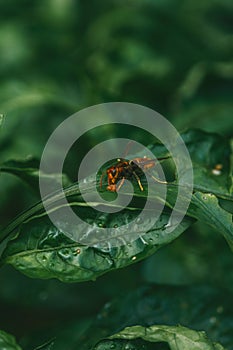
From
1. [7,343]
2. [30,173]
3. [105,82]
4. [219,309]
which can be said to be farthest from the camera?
[105,82]

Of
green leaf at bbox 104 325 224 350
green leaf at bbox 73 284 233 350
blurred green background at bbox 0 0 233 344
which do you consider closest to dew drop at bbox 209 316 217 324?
green leaf at bbox 73 284 233 350

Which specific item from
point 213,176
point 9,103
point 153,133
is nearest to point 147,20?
point 9,103

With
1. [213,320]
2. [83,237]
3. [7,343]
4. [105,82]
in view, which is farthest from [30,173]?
[105,82]

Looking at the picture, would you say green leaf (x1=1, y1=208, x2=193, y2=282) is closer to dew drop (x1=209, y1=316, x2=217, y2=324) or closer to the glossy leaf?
the glossy leaf

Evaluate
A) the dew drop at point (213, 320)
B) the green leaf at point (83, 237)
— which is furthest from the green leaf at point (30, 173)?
the dew drop at point (213, 320)

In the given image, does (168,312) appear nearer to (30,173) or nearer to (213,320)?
(213,320)

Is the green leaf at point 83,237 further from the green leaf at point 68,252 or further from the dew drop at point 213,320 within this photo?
the dew drop at point 213,320

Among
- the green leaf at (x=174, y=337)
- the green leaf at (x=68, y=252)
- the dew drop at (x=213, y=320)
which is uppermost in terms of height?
the green leaf at (x=68, y=252)
